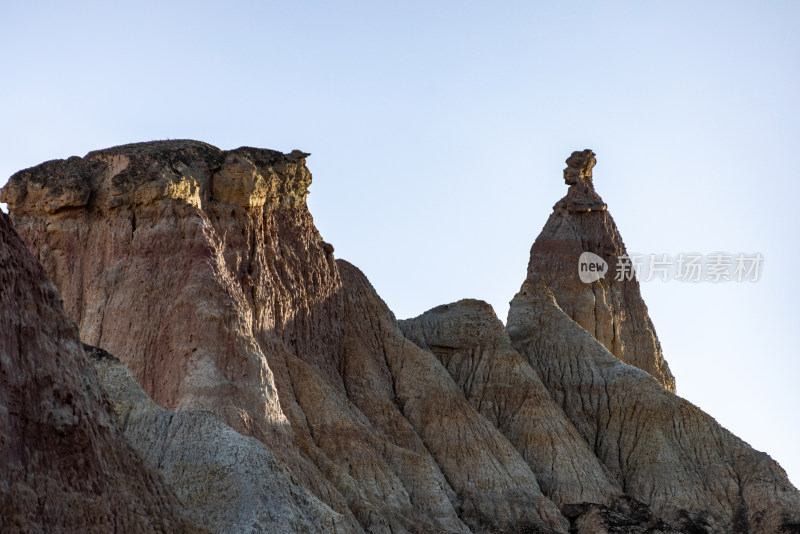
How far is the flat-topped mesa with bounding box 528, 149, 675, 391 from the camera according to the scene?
71.6 meters

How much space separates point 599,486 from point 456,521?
862cm

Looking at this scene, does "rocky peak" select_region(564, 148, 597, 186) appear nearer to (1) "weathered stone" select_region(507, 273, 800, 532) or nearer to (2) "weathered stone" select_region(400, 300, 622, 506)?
(1) "weathered stone" select_region(507, 273, 800, 532)

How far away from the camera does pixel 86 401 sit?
82.1 ft

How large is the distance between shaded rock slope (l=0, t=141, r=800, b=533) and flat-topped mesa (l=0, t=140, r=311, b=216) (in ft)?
0.24

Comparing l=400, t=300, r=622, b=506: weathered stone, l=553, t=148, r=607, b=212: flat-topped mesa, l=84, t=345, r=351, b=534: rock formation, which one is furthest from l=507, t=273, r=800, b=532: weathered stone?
l=84, t=345, r=351, b=534: rock formation

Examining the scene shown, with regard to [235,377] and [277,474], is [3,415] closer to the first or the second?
[277,474]

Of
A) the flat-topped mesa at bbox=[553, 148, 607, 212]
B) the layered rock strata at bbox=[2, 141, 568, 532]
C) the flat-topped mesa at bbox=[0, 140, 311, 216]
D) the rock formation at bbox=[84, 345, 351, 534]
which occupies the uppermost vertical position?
the flat-topped mesa at bbox=[553, 148, 607, 212]

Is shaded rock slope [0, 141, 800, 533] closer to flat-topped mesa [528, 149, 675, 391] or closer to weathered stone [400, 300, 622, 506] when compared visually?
weathered stone [400, 300, 622, 506]

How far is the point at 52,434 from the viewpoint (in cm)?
2384

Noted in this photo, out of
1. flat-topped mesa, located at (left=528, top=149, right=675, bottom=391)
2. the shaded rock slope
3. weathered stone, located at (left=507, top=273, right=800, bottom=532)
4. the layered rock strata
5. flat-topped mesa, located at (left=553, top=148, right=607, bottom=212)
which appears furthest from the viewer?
flat-topped mesa, located at (left=553, top=148, right=607, bottom=212)

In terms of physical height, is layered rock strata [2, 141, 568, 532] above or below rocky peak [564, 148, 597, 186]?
below

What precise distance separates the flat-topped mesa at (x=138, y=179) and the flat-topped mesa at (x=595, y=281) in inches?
957

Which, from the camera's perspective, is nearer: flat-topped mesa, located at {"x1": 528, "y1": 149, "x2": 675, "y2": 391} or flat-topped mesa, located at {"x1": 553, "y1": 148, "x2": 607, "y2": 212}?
flat-topped mesa, located at {"x1": 528, "y1": 149, "x2": 675, "y2": 391}

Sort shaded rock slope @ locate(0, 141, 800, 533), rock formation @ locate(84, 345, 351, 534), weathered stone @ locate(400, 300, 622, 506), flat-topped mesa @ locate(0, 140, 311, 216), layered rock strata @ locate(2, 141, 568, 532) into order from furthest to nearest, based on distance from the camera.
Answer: weathered stone @ locate(400, 300, 622, 506), flat-topped mesa @ locate(0, 140, 311, 216), layered rock strata @ locate(2, 141, 568, 532), shaded rock slope @ locate(0, 141, 800, 533), rock formation @ locate(84, 345, 351, 534)
